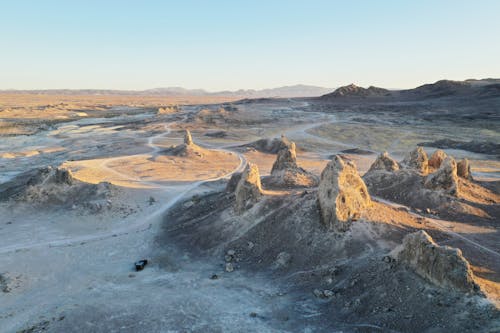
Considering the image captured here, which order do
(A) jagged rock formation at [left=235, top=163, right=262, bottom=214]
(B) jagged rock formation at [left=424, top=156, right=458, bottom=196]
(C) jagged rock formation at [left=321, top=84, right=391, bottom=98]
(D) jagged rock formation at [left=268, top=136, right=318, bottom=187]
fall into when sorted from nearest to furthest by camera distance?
1. (A) jagged rock formation at [left=235, top=163, right=262, bottom=214]
2. (B) jagged rock formation at [left=424, top=156, right=458, bottom=196]
3. (D) jagged rock formation at [left=268, top=136, right=318, bottom=187]
4. (C) jagged rock formation at [left=321, top=84, right=391, bottom=98]

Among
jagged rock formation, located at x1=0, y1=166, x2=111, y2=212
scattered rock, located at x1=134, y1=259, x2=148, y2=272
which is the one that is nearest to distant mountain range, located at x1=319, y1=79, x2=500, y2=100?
jagged rock formation, located at x1=0, y1=166, x2=111, y2=212

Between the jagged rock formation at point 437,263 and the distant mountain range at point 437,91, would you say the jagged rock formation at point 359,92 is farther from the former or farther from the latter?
the jagged rock formation at point 437,263

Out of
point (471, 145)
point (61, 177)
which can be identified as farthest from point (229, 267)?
point (471, 145)

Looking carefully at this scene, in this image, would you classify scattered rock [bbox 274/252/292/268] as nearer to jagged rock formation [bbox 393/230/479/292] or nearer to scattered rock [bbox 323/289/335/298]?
scattered rock [bbox 323/289/335/298]

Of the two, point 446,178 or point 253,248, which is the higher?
point 446,178

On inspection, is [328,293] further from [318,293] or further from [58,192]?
[58,192]

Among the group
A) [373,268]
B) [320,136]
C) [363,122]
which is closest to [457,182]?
[373,268]

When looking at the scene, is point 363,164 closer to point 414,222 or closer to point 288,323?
point 414,222
